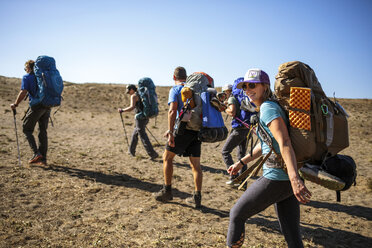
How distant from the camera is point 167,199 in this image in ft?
15.8

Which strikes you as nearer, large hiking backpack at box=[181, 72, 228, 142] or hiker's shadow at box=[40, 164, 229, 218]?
large hiking backpack at box=[181, 72, 228, 142]

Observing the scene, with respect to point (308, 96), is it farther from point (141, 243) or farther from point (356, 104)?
point (356, 104)

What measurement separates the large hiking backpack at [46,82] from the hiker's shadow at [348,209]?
6263 millimetres

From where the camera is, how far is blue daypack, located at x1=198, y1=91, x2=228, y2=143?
13.4 feet

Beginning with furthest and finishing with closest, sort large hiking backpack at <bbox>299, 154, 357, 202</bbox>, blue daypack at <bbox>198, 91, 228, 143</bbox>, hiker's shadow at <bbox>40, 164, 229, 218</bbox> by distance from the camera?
hiker's shadow at <bbox>40, 164, 229, 218</bbox> < blue daypack at <bbox>198, 91, 228, 143</bbox> < large hiking backpack at <bbox>299, 154, 357, 202</bbox>

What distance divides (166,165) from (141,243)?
1.34m

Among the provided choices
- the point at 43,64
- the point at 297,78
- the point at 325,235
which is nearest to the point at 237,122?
the point at 325,235

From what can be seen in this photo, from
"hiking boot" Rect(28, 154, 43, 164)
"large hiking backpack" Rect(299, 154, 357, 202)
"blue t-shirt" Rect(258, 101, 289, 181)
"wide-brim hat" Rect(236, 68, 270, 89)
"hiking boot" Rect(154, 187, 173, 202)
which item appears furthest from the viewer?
"hiking boot" Rect(28, 154, 43, 164)

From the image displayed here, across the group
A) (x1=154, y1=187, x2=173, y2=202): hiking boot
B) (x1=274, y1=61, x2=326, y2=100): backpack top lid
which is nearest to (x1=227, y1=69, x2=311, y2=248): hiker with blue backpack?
(x1=274, y1=61, x2=326, y2=100): backpack top lid

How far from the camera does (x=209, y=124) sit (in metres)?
4.09

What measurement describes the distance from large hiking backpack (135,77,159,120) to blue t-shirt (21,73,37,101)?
8.78 feet

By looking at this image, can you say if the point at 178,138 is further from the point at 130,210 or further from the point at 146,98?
the point at 146,98

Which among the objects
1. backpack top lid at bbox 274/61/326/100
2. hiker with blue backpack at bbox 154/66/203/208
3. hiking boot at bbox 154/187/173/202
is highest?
backpack top lid at bbox 274/61/326/100

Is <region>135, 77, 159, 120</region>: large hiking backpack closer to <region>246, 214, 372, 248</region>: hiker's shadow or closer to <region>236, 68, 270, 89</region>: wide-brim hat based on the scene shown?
<region>246, 214, 372, 248</region>: hiker's shadow
